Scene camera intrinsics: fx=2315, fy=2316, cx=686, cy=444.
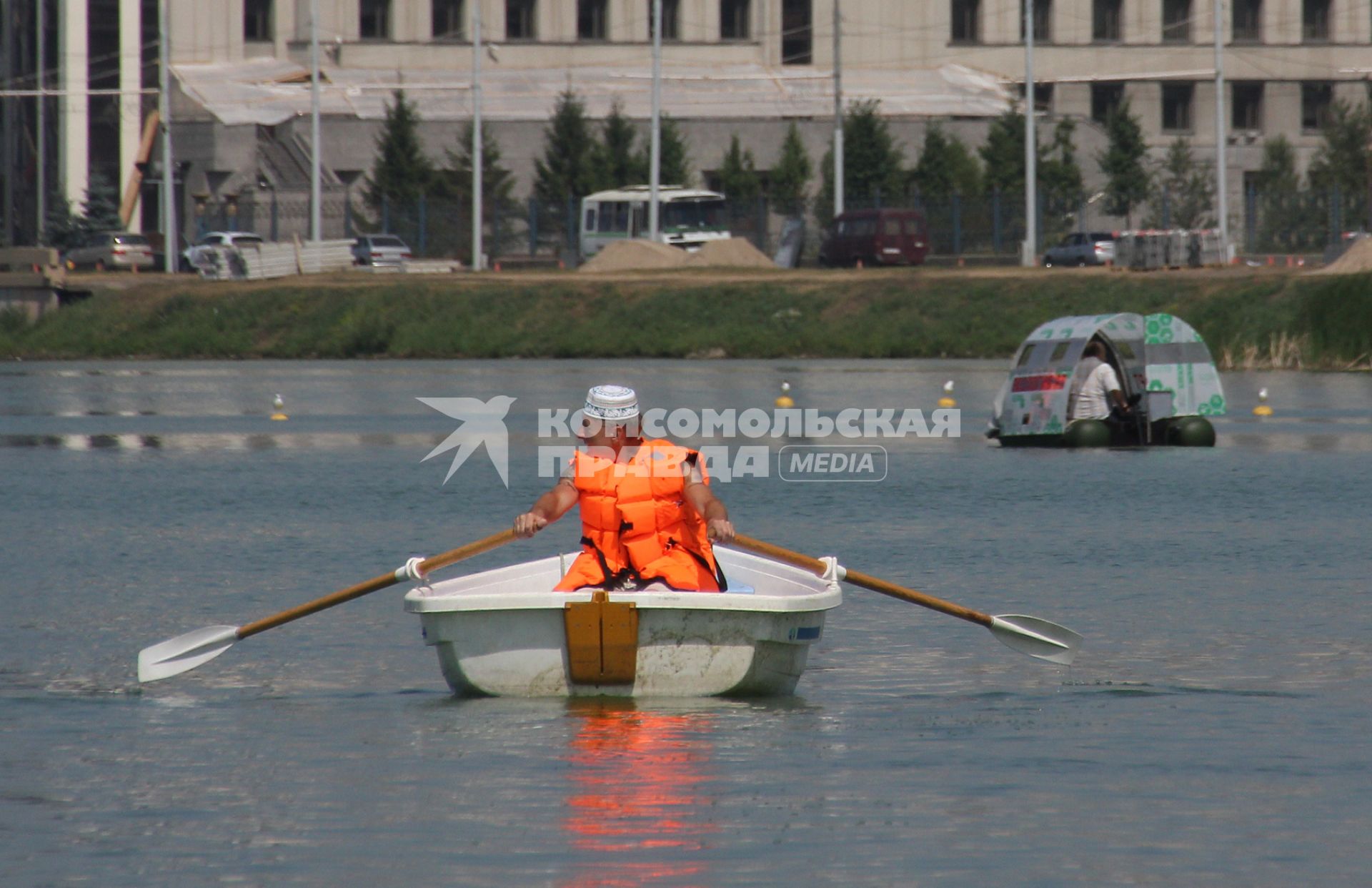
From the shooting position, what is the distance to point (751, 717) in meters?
13.6

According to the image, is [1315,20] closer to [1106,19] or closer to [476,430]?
[1106,19]

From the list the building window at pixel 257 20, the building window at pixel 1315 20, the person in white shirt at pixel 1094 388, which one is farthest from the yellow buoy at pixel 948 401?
the building window at pixel 1315 20

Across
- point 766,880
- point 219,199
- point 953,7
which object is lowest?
point 766,880

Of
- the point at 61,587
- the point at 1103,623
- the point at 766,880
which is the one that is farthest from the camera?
the point at 61,587

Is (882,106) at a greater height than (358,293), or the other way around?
(882,106)

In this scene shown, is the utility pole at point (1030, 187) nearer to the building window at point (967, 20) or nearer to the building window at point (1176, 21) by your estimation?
the building window at point (967, 20)

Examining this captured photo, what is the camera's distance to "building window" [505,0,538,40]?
312 feet

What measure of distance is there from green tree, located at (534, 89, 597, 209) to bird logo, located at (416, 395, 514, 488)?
121 ft

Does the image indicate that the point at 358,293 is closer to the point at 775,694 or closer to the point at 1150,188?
the point at 1150,188

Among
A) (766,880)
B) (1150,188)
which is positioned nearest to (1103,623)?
(766,880)

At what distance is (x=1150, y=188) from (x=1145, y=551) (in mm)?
62387

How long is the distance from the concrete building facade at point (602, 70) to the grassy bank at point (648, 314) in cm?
1902

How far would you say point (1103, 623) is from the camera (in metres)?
17.8

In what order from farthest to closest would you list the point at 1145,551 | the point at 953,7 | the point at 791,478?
the point at 953,7
the point at 791,478
the point at 1145,551
